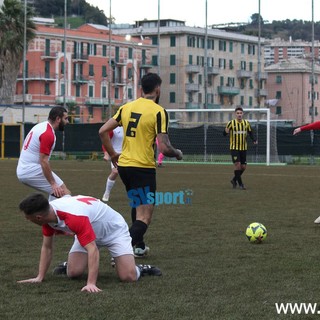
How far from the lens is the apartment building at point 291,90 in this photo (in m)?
103

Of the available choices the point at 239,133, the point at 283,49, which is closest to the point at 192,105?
the point at 239,133

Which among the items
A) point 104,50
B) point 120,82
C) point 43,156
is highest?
point 104,50

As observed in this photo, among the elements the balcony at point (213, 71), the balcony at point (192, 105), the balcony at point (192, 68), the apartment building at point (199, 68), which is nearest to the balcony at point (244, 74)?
the apartment building at point (199, 68)

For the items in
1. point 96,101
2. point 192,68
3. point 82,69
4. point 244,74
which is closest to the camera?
point 96,101

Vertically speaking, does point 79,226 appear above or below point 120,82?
below

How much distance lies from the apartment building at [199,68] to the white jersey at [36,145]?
83681mm

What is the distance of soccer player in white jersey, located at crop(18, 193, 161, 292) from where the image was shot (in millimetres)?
7875

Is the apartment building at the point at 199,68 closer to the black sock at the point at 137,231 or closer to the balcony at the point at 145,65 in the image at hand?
the balcony at the point at 145,65

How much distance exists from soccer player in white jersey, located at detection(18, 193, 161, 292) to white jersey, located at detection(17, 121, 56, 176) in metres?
2.96

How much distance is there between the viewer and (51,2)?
150625mm

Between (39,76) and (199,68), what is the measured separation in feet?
61.6

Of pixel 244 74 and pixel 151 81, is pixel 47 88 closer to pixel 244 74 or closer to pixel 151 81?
pixel 244 74

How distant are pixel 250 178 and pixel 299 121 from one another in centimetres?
6856

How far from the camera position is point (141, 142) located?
9.84 metres
